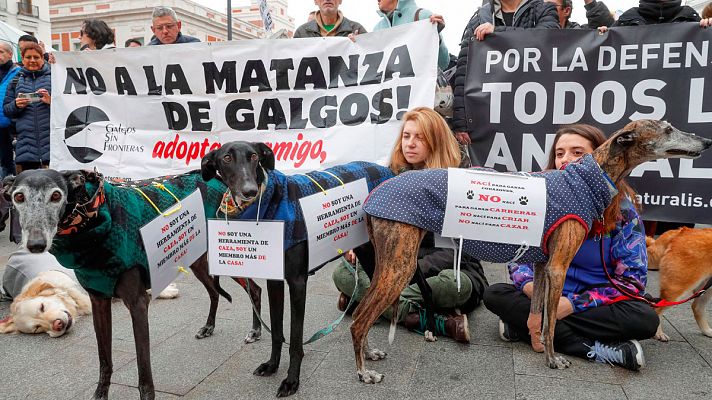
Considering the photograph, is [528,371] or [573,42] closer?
[528,371]

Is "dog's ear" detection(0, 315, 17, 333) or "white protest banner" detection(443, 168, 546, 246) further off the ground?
"white protest banner" detection(443, 168, 546, 246)

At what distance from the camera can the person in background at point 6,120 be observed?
6047 mm

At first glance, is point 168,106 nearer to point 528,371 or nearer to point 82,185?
point 82,185

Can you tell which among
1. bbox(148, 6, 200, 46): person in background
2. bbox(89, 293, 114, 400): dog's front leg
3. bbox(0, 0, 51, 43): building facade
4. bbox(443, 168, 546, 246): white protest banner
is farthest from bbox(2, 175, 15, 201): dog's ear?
bbox(0, 0, 51, 43): building facade

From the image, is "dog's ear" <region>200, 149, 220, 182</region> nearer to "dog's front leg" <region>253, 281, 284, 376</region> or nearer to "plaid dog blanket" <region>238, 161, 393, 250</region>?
"plaid dog blanket" <region>238, 161, 393, 250</region>

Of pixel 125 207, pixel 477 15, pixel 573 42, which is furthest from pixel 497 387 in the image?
pixel 477 15

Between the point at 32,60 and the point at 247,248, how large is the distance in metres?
5.01

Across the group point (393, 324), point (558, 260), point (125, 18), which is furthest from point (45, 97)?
point (125, 18)

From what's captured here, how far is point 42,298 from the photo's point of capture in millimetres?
3637

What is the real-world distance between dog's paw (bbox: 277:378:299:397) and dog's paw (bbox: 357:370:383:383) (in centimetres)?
38

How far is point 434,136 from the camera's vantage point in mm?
3309

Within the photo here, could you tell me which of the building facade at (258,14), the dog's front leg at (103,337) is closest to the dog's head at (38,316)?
the dog's front leg at (103,337)

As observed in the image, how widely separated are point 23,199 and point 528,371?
2.79 m

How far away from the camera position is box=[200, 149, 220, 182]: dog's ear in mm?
2513
